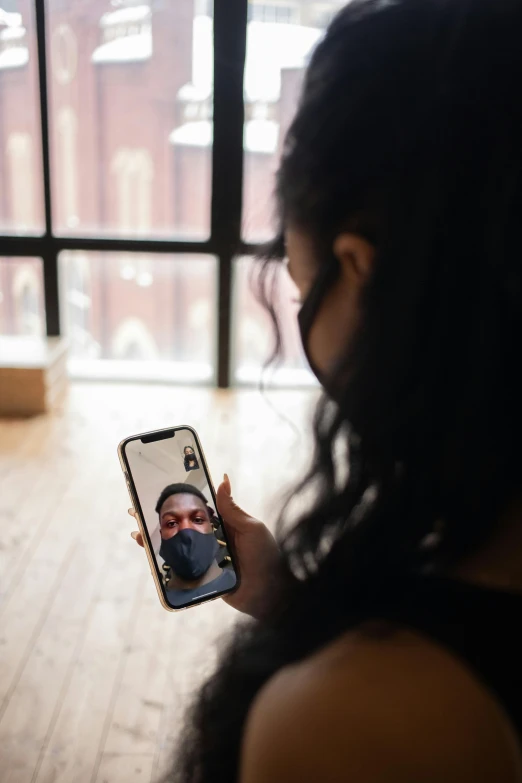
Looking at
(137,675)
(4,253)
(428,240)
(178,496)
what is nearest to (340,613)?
(428,240)

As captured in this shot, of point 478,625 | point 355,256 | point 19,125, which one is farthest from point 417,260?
point 19,125

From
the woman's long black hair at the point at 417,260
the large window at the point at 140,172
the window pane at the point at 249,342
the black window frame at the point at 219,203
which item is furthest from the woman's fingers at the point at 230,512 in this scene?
the window pane at the point at 249,342

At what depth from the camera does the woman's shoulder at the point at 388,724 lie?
36 cm

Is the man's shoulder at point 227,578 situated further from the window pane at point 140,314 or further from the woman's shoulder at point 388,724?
the window pane at point 140,314

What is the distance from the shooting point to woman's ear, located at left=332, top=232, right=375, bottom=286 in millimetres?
411

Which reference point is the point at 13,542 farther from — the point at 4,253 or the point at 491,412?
the point at 491,412

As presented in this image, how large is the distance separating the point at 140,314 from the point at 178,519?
2429 mm

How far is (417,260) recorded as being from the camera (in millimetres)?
388

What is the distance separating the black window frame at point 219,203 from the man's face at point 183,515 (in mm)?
1988

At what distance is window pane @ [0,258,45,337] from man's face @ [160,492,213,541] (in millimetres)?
2416

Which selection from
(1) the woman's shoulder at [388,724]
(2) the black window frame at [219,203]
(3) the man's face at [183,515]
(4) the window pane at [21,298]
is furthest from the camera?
(4) the window pane at [21,298]

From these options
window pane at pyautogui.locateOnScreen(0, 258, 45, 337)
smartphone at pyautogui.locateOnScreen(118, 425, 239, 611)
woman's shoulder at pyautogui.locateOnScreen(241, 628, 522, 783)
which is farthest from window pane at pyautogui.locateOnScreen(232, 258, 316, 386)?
woman's shoulder at pyautogui.locateOnScreen(241, 628, 522, 783)

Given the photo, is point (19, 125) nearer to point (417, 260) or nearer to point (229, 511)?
point (229, 511)

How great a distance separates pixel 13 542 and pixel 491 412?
193 cm
